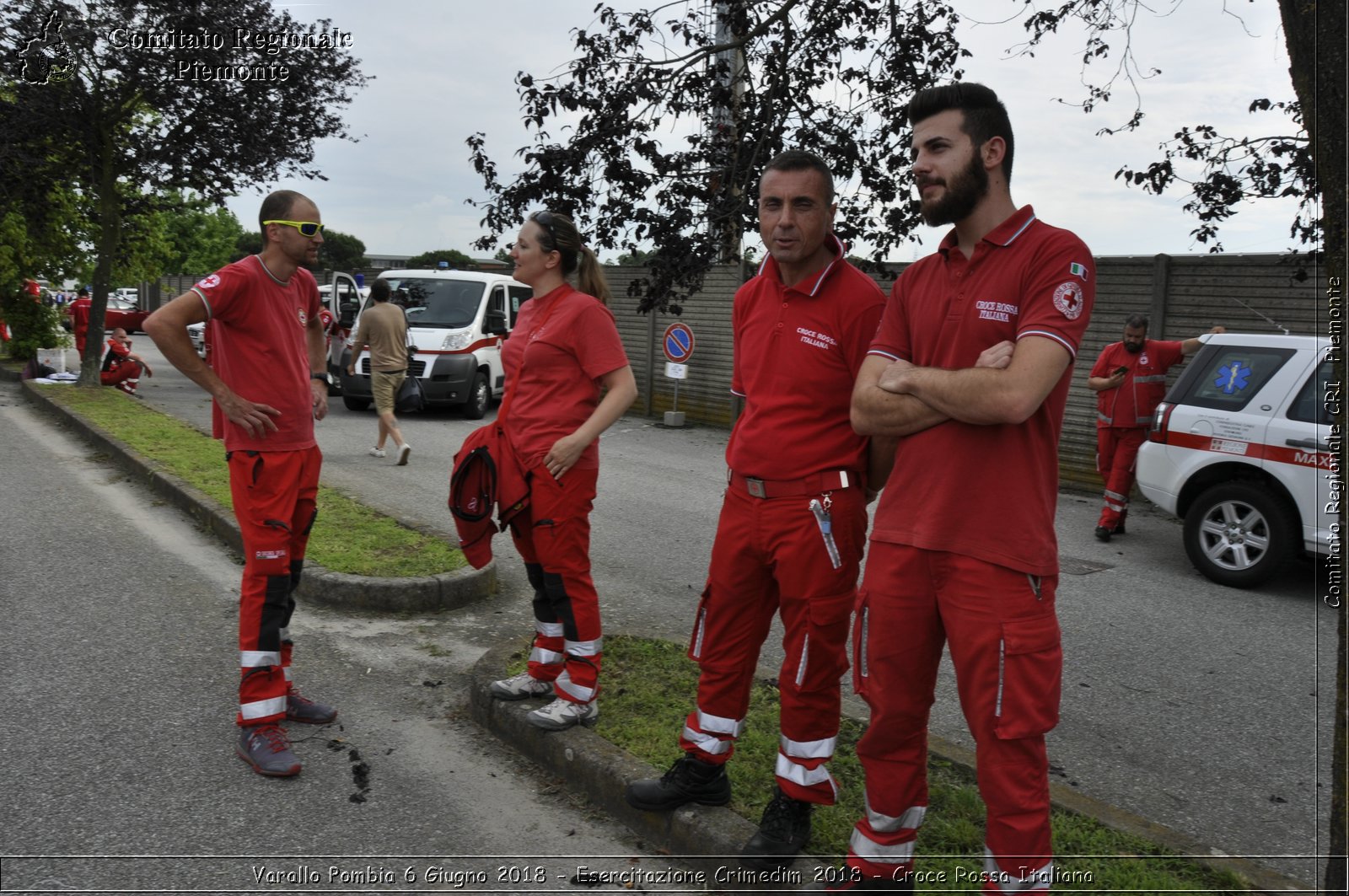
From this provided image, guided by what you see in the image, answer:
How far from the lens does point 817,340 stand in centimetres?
326

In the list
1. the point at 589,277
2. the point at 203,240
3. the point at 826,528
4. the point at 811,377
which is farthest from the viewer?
the point at 203,240

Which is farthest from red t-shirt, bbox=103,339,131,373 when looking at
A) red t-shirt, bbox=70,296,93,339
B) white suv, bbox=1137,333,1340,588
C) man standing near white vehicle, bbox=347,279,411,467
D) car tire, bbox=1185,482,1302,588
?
car tire, bbox=1185,482,1302,588

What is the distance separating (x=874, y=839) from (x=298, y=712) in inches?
108

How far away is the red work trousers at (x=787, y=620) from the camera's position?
10.4ft

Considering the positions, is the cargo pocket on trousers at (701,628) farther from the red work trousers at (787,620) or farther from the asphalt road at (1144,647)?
the asphalt road at (1144,647)

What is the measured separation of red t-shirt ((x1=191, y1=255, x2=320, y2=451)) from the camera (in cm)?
417

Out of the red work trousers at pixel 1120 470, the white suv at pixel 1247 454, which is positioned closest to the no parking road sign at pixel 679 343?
the red work trousers at pixel 1120 470

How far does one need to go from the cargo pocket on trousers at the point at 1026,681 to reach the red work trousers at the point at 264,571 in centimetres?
295

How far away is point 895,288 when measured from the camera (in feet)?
9.87

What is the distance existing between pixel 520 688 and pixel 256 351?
1835 mm

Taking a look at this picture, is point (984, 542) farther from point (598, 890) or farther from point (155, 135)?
point (155, 135)

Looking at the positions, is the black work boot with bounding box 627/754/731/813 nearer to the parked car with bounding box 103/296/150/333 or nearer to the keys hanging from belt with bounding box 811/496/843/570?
the keys hanging from belt with bounding box 811/496/843/570

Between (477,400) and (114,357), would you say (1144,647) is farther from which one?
(114,357)

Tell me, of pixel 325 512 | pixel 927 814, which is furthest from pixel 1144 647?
pixel 325 512
